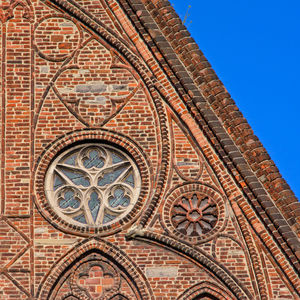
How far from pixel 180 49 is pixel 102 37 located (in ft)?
4.53

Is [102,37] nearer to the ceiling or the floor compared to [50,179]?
nearer to the ceiling

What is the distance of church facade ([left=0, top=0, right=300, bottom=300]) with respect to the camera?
23047mm

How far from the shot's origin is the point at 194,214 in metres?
23.5

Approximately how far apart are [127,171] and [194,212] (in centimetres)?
134

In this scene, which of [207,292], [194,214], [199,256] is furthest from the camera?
[194,214]

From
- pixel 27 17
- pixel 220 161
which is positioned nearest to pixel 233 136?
pixel 220 161

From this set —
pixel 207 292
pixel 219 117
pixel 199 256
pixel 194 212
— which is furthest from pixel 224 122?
pixel 207 292

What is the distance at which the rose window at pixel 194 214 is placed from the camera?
23.4m

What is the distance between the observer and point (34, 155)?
23844 mm

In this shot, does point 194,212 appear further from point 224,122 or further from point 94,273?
point 94,273

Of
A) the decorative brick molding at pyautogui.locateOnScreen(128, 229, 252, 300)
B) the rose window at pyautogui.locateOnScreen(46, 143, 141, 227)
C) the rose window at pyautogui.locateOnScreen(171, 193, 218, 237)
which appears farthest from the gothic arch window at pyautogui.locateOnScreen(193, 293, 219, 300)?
the rose window at pyautogui.locateOnScreen(46, 143, 141, 227)

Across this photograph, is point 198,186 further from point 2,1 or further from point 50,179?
point 2,1

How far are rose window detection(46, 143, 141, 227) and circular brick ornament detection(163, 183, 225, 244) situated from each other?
2.18 ft

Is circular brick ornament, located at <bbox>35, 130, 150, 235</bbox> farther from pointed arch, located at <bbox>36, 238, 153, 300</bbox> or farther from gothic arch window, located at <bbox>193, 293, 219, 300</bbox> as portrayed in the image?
gothic arch window, located at <bbox>193, 293, 219, 300</bbox>
